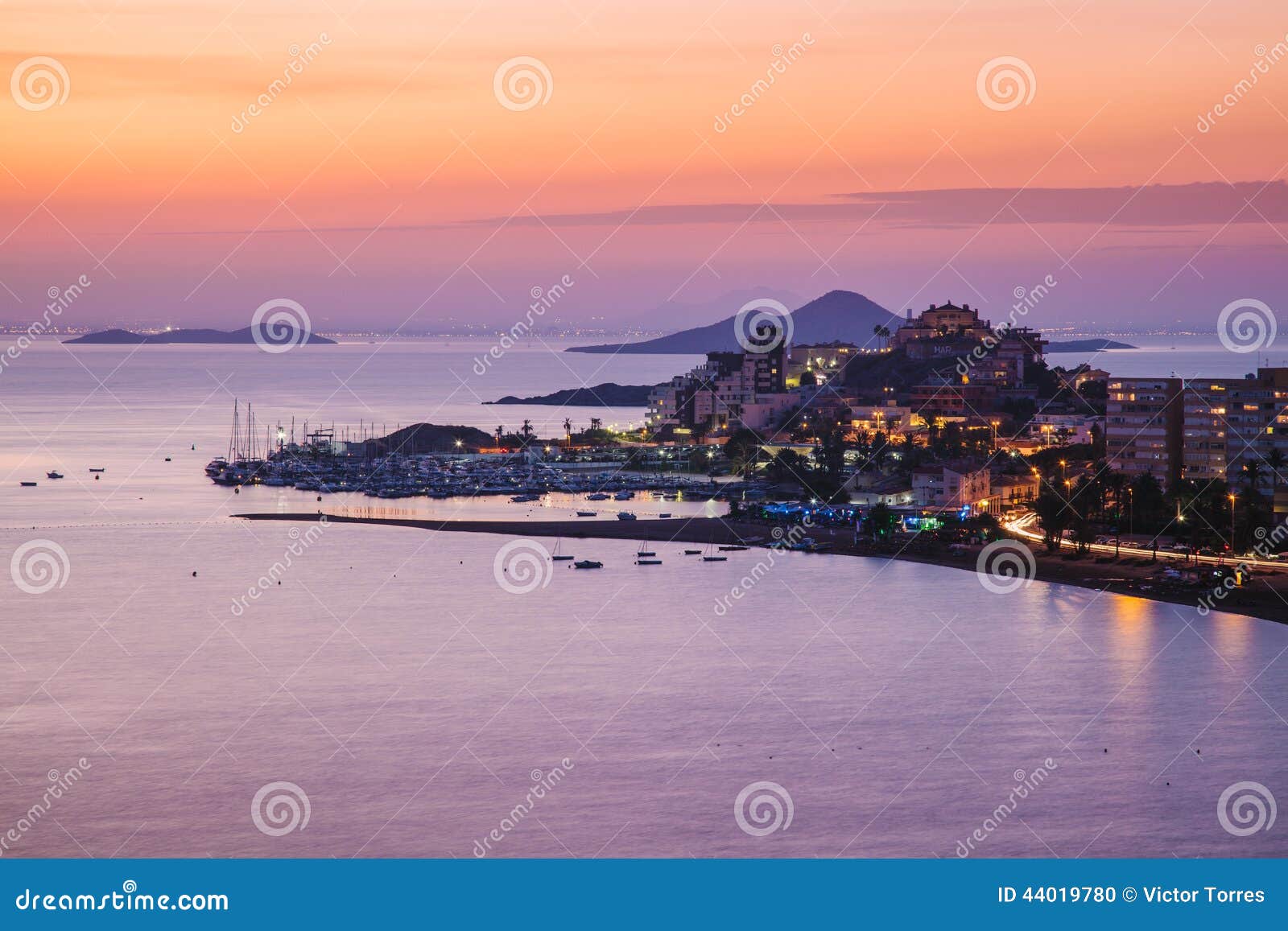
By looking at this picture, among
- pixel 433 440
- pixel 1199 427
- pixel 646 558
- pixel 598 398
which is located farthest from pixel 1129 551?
pixel 598 398

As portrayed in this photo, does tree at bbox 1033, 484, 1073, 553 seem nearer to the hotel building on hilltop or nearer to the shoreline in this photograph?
the shoreline

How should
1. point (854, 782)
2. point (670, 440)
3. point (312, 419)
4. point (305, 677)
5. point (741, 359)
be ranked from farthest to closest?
point (312, 419) < point (741, 359) < point (670, 440) < point (305, 677) < point (854, 782)

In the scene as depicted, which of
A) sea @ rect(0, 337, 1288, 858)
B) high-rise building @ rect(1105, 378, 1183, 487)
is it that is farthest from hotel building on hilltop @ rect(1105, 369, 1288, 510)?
sea @ rect(0, 337, 1288, 858)

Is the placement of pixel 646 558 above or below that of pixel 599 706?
above

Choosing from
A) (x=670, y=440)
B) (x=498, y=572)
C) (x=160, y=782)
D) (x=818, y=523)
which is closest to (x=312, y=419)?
(x=670, y=440)

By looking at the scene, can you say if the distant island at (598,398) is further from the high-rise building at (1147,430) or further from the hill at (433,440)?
the high-rise building at (1147,430)

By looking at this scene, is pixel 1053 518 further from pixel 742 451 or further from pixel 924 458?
pixel 742 451

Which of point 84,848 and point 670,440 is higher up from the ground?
point 670,440

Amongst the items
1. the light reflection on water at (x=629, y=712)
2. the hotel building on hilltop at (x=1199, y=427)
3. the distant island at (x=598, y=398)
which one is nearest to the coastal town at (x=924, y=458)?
the hotel building on hilltop at (x=1199, y=427)

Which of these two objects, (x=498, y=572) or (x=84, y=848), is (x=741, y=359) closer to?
(x=498, y=572)
